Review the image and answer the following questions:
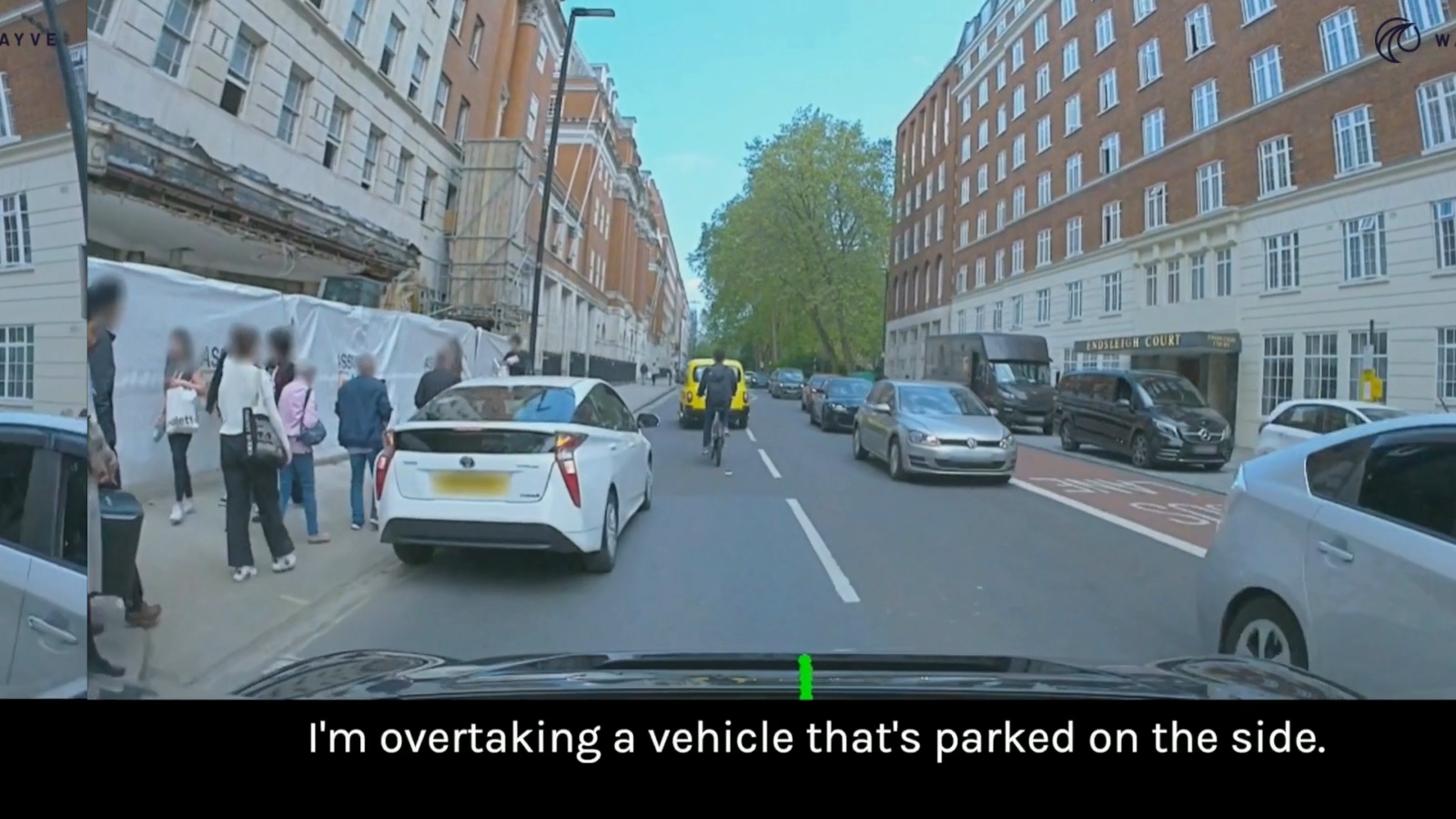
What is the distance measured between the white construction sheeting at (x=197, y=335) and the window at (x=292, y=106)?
1385mm

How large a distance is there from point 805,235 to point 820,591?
558 cm

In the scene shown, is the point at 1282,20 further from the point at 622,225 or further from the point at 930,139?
the point at 622,225

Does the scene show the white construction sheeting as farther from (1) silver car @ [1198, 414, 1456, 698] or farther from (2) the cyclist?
(2) the cyclist

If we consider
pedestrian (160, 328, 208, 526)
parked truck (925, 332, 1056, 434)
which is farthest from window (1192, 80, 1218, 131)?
parked truck (925, 332, 1056, 434)

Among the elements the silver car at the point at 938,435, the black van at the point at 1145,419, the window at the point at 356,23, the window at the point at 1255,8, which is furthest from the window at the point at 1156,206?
the window at the point at 356,23

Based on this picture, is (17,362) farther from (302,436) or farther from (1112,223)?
(1112,223)

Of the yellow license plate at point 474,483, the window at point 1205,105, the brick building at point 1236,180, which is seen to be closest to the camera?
the brick building at point 1236,180

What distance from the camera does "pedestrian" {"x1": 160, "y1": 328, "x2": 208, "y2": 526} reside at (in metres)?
4.27

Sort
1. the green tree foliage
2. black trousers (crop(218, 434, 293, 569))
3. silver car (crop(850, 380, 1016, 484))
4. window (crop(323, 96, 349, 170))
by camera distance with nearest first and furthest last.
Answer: black trousers (crop(218, 434, 293, 569))
the green tree foliage
window (crop(323, 96, 349, 170))
silver car (crop(850, 380, 1016, 484))

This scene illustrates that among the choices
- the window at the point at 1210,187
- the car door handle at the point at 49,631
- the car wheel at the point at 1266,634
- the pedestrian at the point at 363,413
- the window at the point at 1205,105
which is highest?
the window at the point at 1205,105

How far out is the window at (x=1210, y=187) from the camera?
480 centimetres

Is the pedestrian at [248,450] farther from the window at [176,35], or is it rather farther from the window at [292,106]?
the window at [292,106]

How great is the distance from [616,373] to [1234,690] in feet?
148

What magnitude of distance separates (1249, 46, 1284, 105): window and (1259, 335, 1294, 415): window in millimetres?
1198
